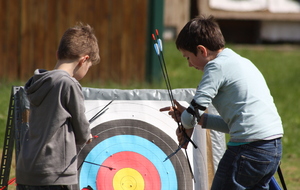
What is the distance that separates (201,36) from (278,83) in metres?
6.34

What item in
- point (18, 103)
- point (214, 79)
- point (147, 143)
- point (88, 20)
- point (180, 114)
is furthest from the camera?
point (88, 20)

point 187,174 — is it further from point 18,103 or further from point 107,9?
point 107,9

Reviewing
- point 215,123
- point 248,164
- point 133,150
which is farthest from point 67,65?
point 133,150

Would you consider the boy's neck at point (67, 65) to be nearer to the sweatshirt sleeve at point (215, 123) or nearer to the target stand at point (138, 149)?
the sweatshirt sleeve at point (215, 123)

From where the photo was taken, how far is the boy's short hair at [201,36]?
113 inches

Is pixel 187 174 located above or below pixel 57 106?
below

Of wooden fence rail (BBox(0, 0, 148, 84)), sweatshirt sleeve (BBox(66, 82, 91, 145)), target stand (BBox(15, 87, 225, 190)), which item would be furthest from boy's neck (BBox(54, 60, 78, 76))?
wooden fence rail (BBox(0, 0, 148, 84))

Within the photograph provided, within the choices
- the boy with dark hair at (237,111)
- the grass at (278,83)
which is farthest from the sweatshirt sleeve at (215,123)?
the grass at (278,83)

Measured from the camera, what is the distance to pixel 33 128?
2822mm

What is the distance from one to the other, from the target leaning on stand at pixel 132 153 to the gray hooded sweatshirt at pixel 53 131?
0.95m

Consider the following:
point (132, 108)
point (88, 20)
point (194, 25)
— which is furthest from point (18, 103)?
point (88, 20)

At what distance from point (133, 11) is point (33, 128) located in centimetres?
517

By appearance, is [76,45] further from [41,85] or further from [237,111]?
[237,111]

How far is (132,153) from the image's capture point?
153 inches
